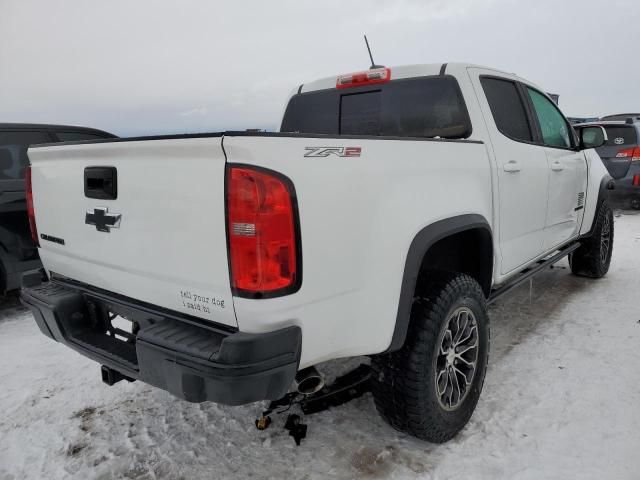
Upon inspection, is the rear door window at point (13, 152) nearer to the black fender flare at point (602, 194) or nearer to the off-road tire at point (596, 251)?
the black fender flare at point (602, 194)

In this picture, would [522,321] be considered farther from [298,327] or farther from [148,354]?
[148,354]

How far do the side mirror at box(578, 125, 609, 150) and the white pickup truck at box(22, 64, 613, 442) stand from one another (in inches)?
55.9

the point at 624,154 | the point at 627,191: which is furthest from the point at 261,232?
the point at 627,191

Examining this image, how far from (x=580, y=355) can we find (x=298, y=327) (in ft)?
8.28

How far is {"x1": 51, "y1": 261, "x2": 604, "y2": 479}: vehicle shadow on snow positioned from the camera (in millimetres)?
2217

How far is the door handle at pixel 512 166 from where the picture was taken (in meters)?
2.85

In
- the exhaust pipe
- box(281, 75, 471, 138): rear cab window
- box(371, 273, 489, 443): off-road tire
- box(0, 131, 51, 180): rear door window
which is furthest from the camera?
box(0, 131, 51, 180): rear door window

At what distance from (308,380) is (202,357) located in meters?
0.56

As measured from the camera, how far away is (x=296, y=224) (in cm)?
162

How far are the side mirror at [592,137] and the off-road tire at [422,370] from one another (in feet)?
8.64

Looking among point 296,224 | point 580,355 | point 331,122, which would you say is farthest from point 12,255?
point 580,355

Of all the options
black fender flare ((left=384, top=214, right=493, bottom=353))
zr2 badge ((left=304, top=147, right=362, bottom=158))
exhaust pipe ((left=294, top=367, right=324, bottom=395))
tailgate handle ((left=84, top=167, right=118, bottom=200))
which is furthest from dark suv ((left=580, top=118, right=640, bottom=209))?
tailgate handle ((left=84, top=167, right=118, bottom=200))

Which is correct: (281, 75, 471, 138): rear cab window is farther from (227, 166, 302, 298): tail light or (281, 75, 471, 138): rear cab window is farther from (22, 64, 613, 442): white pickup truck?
(227, 166, 302, 298): tail light

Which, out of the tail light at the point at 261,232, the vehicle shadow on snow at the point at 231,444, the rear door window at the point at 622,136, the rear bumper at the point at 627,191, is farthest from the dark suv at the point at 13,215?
the rear door window at the point at 622,136
